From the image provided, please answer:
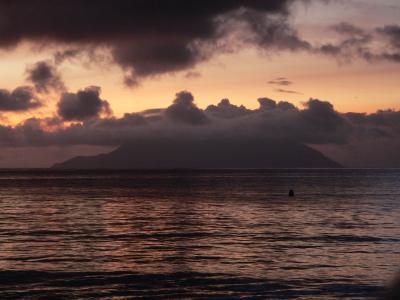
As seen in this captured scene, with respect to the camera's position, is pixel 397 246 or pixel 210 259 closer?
pixel 210 259

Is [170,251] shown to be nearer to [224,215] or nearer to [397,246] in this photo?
[397,246]

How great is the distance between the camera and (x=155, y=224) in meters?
61.2

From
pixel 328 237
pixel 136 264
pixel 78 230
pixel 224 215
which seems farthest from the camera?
A: pixel 224 215

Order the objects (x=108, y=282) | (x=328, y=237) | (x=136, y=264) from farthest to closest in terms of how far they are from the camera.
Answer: (x=328, y=237)
(x=136, y=264)
(x=108, y=282)

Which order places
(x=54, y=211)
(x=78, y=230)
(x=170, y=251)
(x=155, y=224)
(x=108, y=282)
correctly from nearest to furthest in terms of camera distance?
1. (x=108, y=282)
2. (x=170, y=251)
3. (x=78, y=230)
4. (x=155, y=224)
5. (x=54, y=211)

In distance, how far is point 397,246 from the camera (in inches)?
1684

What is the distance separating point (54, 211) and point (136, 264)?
4727 cm

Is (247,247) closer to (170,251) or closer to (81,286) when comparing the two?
(170,251)

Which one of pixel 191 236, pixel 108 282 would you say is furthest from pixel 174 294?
pixel 191 236

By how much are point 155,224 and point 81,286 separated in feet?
110

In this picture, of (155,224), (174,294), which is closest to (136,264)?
(174,294)

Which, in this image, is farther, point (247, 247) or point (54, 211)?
point (54, 211)

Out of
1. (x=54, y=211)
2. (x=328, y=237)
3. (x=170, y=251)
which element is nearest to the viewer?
(x=170, y=251)

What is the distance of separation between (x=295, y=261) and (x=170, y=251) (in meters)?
10.3
